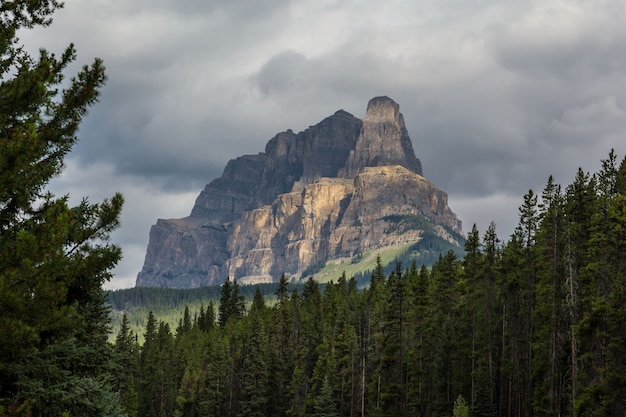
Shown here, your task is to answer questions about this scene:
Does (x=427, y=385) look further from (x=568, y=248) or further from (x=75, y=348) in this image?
(x=75, y=348)

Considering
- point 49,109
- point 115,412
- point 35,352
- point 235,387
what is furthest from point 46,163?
point 235,387

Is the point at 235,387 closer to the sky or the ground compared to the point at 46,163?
closer to the ground

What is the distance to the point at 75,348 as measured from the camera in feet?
48.4

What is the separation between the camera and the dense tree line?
39000 mm

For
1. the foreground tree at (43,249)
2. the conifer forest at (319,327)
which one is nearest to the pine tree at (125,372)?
the conifer forest at (319,327)

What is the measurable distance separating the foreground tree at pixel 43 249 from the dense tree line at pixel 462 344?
13.7 metres

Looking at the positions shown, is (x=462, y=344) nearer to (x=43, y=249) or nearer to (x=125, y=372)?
(x=125, y=372)

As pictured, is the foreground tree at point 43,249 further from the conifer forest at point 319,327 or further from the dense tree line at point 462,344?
the dense tree line at point 462,344

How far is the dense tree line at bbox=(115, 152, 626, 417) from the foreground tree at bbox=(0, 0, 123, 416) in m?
13.7

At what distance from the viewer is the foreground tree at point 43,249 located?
38.4ft

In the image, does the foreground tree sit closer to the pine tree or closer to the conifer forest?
the conifer forest

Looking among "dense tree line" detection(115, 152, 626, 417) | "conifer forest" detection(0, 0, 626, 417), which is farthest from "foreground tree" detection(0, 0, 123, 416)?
"dense tree line" detection(115, 152, 626, 417)

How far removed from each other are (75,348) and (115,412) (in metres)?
9.74

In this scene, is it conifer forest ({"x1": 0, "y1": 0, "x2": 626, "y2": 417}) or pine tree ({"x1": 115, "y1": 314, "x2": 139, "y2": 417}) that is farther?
pine tree ({"x1": 115, "y1": 314, "x2": 139, "y2": 417})
